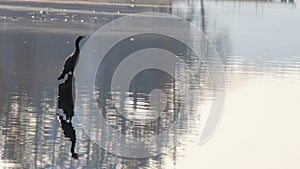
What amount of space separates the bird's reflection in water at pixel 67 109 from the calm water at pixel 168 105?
73 mm

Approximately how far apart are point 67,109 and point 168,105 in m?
2.67

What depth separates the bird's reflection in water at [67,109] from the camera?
33.7ft

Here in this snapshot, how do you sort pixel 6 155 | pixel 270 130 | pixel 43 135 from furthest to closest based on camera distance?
pixel 270 130
pixel 43 135
pixel 6 155

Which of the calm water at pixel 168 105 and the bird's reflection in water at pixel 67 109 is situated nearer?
the calm water at pixel 168 105

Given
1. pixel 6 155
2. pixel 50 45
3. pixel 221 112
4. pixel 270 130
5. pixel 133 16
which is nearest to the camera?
pixel 6 155

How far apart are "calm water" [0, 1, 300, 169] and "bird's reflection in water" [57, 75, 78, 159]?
73 millimetres

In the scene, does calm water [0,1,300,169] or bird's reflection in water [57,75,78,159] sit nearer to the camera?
calm water [0,1,300,169]

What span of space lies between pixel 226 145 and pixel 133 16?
86.8 ft

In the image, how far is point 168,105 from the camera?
14117 millimetres

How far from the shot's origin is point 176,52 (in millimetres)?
22922

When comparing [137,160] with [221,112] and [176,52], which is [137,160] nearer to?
[221,112]

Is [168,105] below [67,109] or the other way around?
below

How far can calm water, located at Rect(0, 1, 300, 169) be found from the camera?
9.82 metres

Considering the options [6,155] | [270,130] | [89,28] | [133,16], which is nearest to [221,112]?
[270,130]
